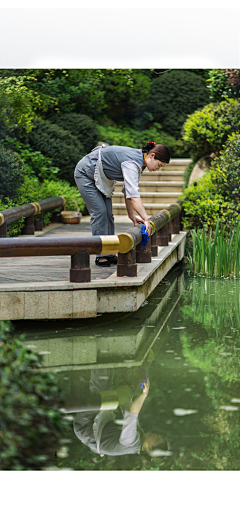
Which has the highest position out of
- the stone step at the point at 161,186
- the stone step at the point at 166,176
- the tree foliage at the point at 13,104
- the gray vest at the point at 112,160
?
the tree foliage at the point at 13,104

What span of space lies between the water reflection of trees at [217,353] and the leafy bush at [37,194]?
263cm

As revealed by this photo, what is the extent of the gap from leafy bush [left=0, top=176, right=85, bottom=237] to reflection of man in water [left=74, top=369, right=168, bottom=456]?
16.0ft

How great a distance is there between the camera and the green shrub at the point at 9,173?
8750mm

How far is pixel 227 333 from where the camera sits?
16.5ft

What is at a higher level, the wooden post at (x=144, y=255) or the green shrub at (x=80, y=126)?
the green shrub at (x=80, y=126)

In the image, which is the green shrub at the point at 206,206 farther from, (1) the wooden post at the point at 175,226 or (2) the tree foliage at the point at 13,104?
(2) the tree foliage at the point at 13,104

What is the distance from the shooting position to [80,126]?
12414 mm

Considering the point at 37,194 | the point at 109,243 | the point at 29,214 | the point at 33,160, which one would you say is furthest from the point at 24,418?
the point at 33,160

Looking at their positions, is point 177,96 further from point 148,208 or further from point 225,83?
point 148,208

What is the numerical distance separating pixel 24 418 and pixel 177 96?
14026mm

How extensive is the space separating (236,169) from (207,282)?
2.36 meters

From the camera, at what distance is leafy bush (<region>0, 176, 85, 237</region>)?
8109mm

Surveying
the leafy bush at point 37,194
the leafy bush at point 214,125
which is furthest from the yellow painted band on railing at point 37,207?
the leafy bush at point 214,125

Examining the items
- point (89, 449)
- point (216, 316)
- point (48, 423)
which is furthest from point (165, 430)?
A: point (216, 316)
